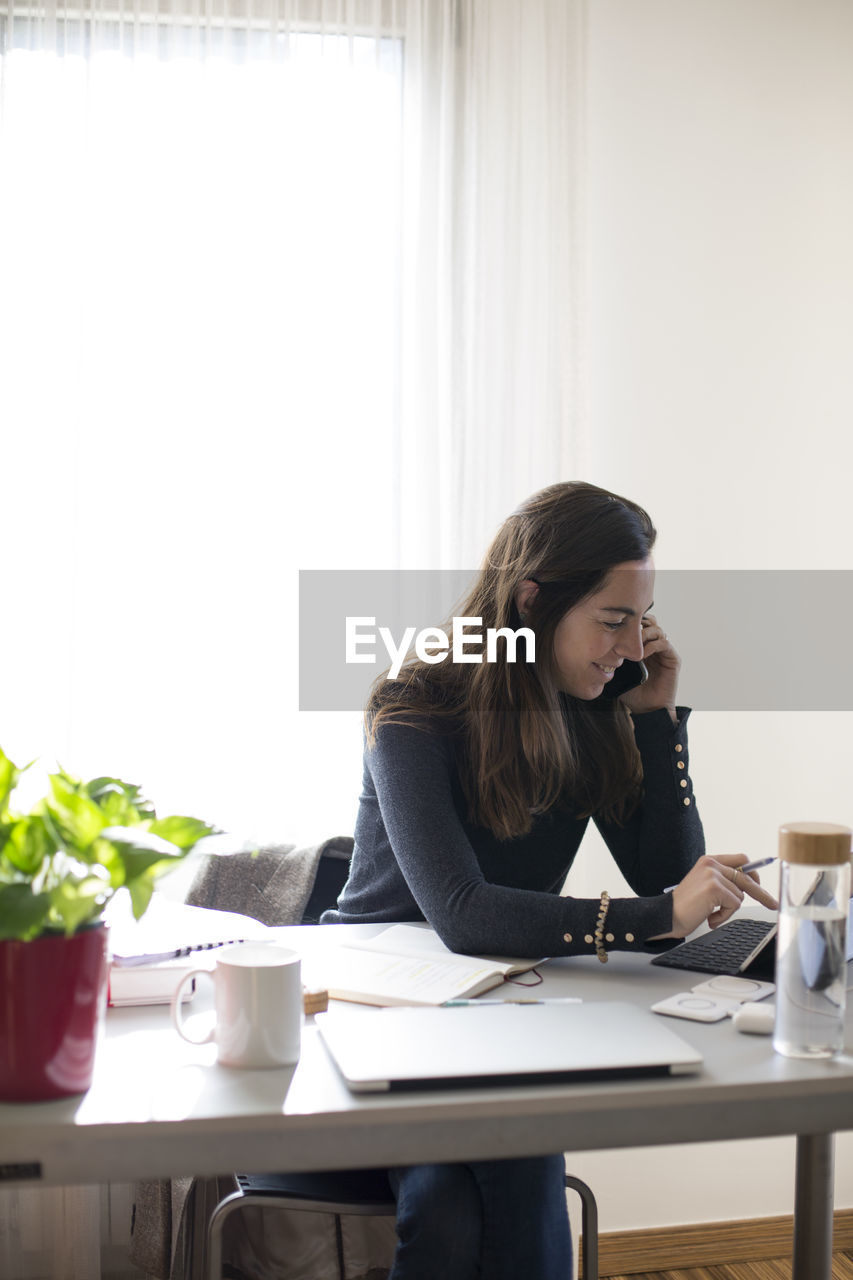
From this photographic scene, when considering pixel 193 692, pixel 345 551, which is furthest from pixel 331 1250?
pixel 345 551

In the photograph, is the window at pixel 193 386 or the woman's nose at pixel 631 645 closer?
the woman's nose at pixel 631 645

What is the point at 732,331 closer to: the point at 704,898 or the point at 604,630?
the point at 604,630

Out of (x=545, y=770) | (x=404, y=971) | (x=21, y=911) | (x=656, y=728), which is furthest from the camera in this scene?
(x=656, y=728)

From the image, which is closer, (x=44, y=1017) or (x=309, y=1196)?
(x=44, y=1017)

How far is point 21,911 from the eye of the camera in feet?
2.93

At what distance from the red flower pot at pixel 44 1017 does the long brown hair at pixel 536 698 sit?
2.45ft

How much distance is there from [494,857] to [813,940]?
738mm

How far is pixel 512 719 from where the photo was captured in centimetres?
169

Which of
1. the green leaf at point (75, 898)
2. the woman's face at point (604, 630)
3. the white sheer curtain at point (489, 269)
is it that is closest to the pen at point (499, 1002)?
the green leaf at point (75, 898)

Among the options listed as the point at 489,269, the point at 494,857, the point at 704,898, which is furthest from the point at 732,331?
the point at 704,898

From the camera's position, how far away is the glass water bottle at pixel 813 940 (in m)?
1.02

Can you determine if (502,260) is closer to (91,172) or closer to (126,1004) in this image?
(91,172)

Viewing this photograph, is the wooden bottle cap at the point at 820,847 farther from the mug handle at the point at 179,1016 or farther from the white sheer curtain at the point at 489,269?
the white sheer curtain at the point at 489,269

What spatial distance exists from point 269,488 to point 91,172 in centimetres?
68
